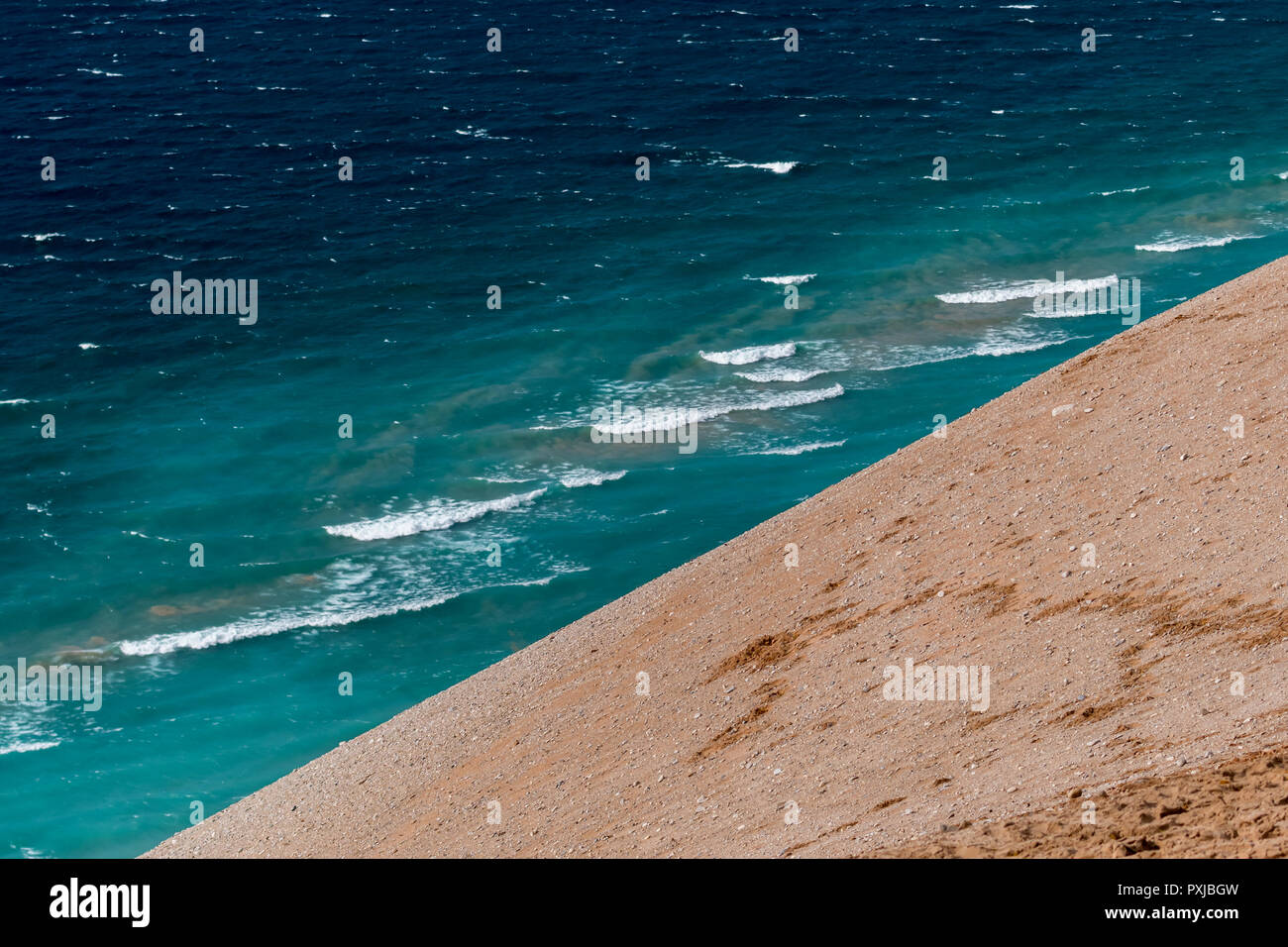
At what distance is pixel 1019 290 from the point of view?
4994 centimetres

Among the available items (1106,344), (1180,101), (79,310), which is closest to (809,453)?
(1106,344)

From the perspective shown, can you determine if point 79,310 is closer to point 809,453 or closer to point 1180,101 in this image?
point 809,453

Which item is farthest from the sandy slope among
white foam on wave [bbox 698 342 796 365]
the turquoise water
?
white foam on wave [bbox 698 342 796 365]

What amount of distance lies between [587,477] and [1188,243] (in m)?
29.0

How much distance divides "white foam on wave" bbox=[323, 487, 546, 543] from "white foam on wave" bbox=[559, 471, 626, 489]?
86 centimetres

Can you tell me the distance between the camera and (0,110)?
70062 millimetres

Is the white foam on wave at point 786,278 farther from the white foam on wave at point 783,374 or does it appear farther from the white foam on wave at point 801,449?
the white foam on wave at point 801,449

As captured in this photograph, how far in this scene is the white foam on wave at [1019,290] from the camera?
162 feet

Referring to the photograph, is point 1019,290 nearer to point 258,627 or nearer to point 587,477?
point 587,477

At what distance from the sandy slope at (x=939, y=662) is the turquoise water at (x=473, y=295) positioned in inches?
239

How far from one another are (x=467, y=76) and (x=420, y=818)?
203 ft

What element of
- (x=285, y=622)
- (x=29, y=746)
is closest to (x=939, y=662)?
(x=285, y=622)

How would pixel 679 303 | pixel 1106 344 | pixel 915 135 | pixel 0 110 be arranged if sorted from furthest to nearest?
pixel 0 110 → pixel 915 135 → pixel 679 303 → pixel 1106 344
